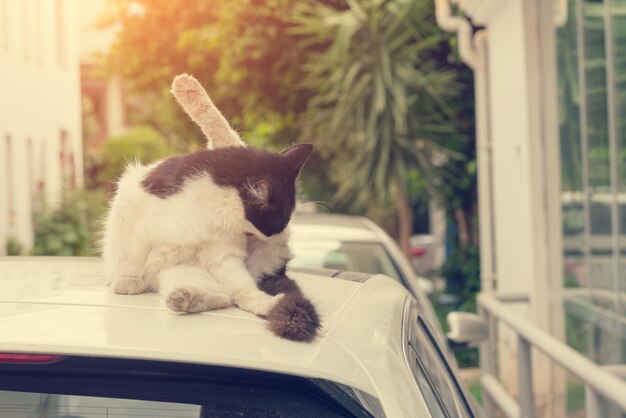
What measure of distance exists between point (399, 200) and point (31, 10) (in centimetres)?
986

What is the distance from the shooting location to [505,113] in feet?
40.5

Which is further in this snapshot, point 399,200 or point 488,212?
point 399,200

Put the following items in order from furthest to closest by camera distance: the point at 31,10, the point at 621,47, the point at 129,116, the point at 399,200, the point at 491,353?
the point at 129,116 → the point at 31,10 → the point at 399,200 → the point at 621,47 → the point at 491,353

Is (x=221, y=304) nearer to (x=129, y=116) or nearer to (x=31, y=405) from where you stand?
(x=31, y=405)

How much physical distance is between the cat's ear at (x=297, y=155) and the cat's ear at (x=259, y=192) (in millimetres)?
116

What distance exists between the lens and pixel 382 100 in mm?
16344

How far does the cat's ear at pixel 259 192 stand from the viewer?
2.69 meters

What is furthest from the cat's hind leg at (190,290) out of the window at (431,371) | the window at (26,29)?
the window at (26,29)

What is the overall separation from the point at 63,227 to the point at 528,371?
1658 centimetres

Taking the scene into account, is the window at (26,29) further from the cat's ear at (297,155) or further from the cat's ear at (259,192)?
the cat's ear at (259,192)

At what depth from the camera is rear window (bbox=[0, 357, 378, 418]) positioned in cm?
205

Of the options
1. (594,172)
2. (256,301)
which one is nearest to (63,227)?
(594,172)

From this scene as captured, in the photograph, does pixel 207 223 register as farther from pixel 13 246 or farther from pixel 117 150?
pixel 117 150

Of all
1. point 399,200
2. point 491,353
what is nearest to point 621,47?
point 491,353
